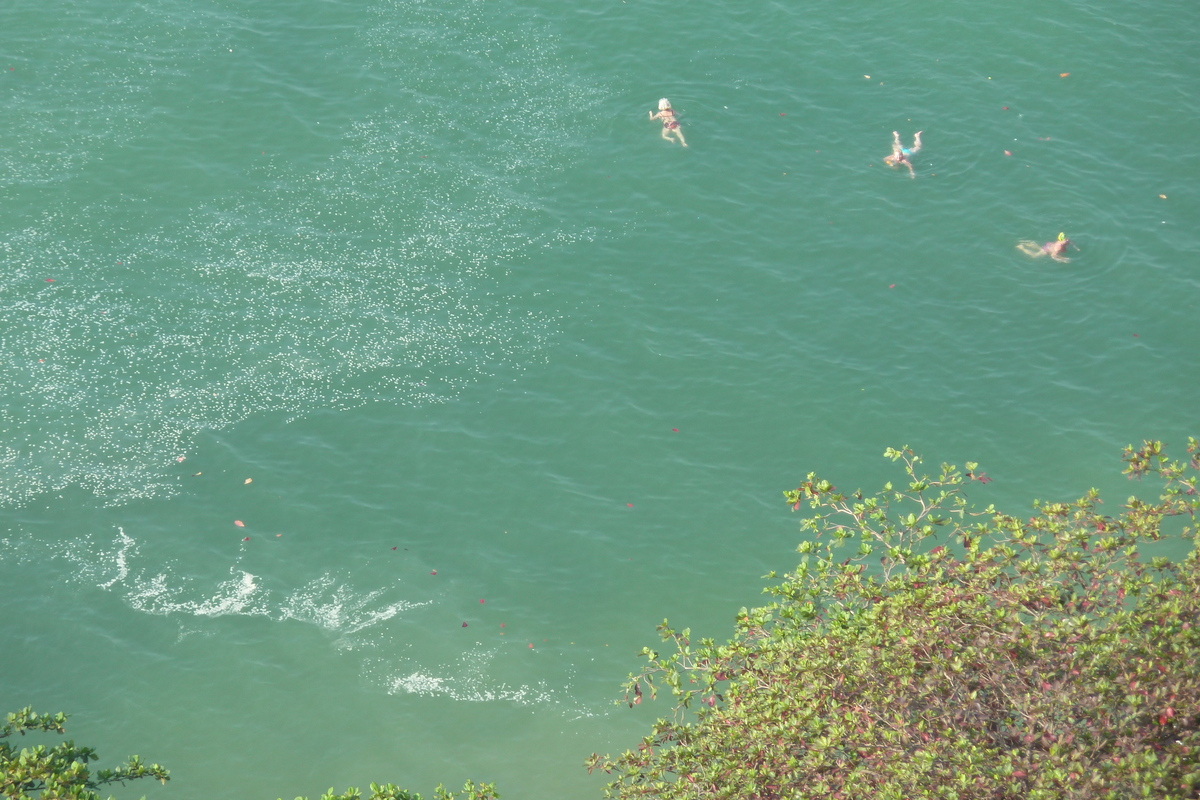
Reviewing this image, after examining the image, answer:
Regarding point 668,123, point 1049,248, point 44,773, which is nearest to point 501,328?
point 668,123

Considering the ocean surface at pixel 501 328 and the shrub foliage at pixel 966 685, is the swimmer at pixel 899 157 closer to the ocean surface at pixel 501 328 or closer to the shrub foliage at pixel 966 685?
the ocean surface at pixel 501 328

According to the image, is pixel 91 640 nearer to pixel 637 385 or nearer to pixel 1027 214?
pixel 637 385

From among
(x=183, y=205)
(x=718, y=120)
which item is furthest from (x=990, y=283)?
(x=183, y=205)

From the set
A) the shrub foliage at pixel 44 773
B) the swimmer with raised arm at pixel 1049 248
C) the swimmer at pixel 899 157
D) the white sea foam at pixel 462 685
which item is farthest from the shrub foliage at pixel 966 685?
the swimmer at pixel 899 157

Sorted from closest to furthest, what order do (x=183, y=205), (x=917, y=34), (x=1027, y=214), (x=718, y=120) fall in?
1. (x=183, y=205)
2. (x=1027, y=214)
3. (x=718, y=120)
4. (x=917, y=34)

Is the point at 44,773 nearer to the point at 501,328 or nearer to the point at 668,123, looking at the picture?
the point at 501,328

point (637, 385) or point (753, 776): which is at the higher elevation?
point (637, 385)
